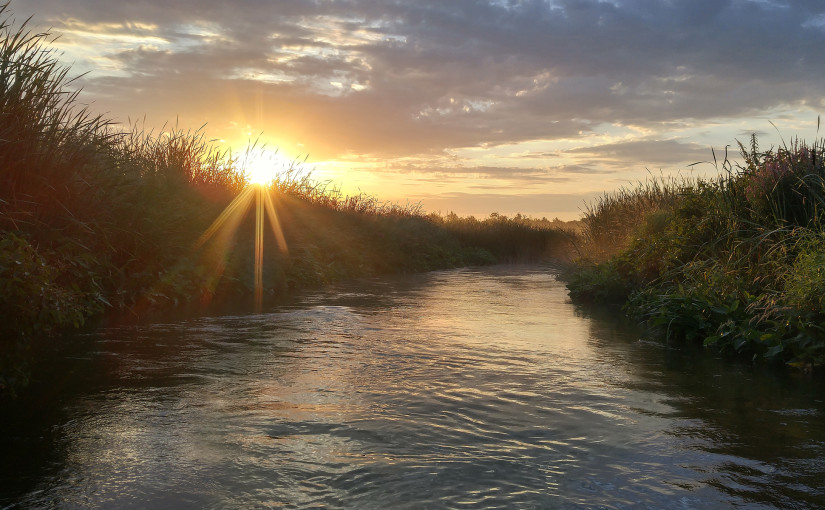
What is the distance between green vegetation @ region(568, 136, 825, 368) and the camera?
21.4ft

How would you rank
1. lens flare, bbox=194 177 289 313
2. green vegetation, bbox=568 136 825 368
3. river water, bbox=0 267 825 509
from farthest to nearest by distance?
lens flare, bbox=194 177 289 313 < green vegetation, bbox=568 136 825 368 < river water, bbox=0 267 825 509

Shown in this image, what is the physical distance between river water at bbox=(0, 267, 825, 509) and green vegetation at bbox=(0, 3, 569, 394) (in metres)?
0.82

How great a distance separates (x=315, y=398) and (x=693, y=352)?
4522 millimetres

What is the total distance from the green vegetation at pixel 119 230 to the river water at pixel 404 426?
0.82 meters

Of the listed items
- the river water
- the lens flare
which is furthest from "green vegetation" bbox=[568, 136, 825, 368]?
the lens flare

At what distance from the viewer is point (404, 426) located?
14.3 ft

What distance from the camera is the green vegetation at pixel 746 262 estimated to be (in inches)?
256

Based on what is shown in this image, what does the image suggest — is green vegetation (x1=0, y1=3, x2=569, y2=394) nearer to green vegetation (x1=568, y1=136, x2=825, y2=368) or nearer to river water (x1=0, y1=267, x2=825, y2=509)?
river water (x1=0, y1=267, x2=825, y2=509)

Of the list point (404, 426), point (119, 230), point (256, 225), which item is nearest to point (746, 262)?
point (404, 426)

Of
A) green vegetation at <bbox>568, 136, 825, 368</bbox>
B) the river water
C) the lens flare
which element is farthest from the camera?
the lens flare

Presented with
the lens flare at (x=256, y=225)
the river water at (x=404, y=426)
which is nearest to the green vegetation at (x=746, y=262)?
the river water at (x=404, y=426)

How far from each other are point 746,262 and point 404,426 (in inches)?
223

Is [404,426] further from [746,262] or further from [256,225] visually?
[256,225]

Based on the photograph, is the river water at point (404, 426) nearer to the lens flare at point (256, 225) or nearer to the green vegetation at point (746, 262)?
the green vegetation at point (746, 262)
